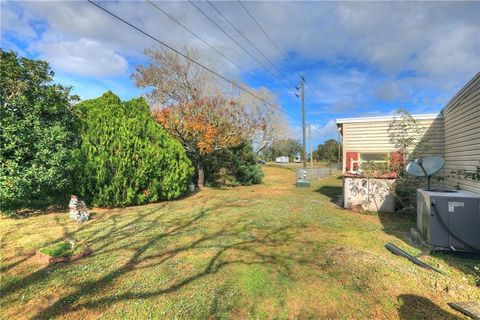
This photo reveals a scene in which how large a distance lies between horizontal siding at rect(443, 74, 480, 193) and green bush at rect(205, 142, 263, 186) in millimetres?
9877

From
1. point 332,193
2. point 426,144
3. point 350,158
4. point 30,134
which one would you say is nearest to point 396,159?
point 426,144

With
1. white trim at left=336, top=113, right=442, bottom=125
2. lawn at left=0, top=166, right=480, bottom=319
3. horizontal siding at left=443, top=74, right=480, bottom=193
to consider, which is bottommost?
lawn at left=0, top=166, right=480, bottom=319

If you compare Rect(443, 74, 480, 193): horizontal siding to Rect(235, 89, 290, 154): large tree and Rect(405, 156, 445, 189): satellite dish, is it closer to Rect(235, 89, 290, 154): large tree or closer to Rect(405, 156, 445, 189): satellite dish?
Rect(405, 156, 445, 189): satellite dish

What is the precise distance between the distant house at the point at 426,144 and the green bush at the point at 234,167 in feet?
22.4

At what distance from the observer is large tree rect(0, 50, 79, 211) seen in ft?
19.6

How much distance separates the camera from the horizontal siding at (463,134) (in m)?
5.46

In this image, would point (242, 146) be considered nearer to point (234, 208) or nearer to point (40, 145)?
point (234, 208)

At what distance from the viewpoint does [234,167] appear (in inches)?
628

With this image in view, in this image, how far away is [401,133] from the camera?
8.81 meters

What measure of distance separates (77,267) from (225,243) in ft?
7.51

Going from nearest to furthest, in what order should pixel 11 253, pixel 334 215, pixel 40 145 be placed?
pixel 11 253 < pixel 40 145 < pixel 334 215

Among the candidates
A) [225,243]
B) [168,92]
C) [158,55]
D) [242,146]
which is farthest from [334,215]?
[158,55]

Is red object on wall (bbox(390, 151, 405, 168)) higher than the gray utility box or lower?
higher

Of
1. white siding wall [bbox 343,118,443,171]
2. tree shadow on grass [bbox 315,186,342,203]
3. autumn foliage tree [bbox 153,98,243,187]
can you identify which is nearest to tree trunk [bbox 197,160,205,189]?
autumn foliage tree [bbox 153,98,243,187]
